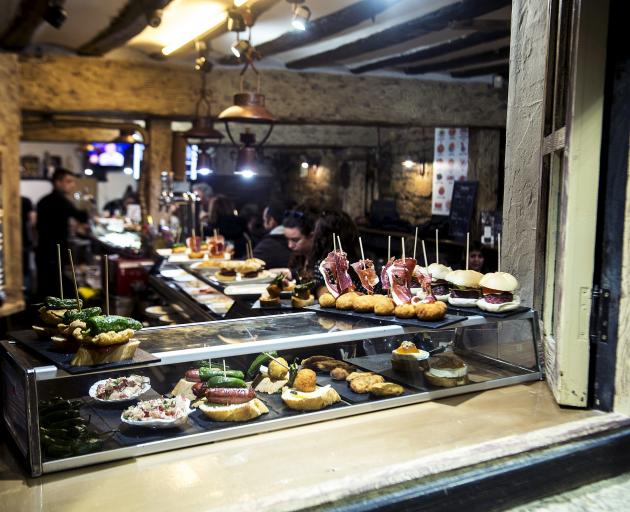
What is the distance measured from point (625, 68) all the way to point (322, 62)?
19.2ft

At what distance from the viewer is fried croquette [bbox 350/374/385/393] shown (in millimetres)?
2660

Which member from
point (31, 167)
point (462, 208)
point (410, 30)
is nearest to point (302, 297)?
point (410, 30)

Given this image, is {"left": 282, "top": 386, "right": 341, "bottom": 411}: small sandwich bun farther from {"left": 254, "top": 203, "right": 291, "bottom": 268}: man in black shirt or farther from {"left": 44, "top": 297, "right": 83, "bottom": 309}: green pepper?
{"left": 254, "top": 203, "right": 291, "bottom": 268}: man in black shirt

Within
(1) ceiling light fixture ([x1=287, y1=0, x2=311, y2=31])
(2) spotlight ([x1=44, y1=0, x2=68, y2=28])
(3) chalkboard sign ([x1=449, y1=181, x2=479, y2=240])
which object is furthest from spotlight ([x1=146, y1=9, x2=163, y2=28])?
(3) chalkboard sign ([x1=449, y1=181, x2=479, y2=240])

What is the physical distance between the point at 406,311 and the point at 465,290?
40 centimetres

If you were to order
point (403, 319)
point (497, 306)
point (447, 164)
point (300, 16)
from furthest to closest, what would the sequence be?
point (447, 164)
point (300, 16)
point (497, 306)
point (403, 319)

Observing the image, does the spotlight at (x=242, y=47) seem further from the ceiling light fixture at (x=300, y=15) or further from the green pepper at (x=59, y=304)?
the green pepper at (x=59, y=304)

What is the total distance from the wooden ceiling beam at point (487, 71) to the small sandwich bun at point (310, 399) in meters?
6.12

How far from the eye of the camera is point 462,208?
980 cm

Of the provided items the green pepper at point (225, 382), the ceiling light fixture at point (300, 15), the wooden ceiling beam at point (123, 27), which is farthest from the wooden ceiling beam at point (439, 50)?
the green pepper at point (225, 382)

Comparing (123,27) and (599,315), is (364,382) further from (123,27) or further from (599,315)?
(123,27)

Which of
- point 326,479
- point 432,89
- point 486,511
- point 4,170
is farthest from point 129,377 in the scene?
point 432,89

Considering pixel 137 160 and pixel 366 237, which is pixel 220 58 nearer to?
pixel 137 160

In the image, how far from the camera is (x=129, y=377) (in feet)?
8.69
